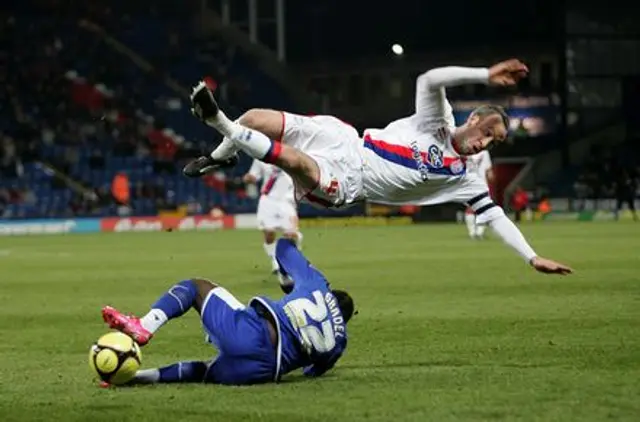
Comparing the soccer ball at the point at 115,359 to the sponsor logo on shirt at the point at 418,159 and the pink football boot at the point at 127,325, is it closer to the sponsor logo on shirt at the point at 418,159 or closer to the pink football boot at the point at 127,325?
the pink football boot at the point at 127,325

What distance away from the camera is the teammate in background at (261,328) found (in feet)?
28.2

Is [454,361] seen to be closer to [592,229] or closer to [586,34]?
[592,229]

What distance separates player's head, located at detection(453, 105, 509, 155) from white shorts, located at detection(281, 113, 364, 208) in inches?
34.6

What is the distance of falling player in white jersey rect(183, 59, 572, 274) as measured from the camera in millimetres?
10672

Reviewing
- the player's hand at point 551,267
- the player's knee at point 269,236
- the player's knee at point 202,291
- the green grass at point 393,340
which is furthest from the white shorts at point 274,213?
the player's knee at point 202,291

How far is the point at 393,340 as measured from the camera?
37.7 ft

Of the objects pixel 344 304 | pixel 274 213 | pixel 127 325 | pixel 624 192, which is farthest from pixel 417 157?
pixel 624 192

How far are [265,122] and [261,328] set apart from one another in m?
2.62

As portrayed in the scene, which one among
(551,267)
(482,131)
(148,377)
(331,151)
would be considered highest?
(482,131)

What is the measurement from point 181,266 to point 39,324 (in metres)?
9.29

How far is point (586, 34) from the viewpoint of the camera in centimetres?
5262

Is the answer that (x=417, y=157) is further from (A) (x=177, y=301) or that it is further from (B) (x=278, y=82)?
(B) (x=278, y=82)

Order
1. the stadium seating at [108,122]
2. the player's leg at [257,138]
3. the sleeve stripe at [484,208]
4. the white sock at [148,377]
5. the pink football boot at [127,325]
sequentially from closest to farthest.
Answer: the pink football boot at [127,325], the white sock at [148,377], the player's leg at [257,138], the sleeve stripe at [484,208], the stadium seating at [108,122]

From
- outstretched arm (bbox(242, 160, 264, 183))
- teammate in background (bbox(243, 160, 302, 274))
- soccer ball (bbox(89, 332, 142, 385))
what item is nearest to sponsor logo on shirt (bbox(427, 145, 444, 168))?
soccer ball (bbox(89, 332, 142, 385))
